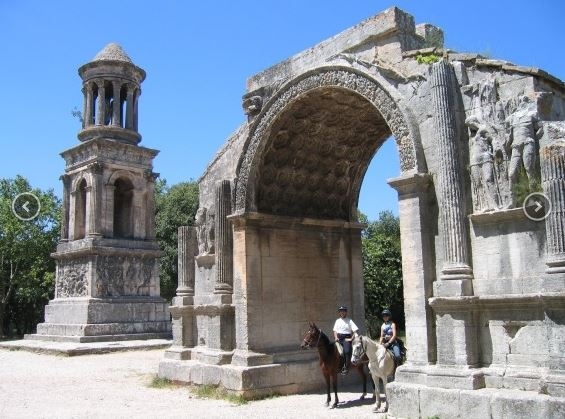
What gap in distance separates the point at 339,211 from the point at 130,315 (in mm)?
12628

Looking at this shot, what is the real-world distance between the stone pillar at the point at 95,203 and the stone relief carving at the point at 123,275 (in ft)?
3.90

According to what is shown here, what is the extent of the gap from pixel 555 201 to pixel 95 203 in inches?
761

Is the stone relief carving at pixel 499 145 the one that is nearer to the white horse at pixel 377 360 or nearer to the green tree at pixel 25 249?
the white horse at pixel 377 360

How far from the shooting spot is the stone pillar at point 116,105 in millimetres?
24953

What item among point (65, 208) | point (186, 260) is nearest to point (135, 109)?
point (65, 208)

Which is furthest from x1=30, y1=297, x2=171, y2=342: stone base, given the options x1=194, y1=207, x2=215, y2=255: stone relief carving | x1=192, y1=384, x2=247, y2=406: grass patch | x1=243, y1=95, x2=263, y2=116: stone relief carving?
x1=243, y1=95, x2=263, y2=116: stone relief carving

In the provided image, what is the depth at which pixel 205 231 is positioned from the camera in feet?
40.5

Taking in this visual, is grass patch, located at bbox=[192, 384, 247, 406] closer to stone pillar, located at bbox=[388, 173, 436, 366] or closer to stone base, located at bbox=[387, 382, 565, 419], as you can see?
stone base, located at bbox=[387, 382, 565, 419]

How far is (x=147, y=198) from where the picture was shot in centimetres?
2498

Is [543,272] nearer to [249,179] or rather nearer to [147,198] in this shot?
[249,179]

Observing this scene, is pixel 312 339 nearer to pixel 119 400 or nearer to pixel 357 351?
pixel 357 351

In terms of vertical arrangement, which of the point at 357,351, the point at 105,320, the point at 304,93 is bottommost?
the point at 357,351

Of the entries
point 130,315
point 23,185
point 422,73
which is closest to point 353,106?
point 422,73

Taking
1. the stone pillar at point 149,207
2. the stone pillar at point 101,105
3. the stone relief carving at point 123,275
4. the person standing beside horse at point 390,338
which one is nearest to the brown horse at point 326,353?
the person standing beside horse at point 390,338
